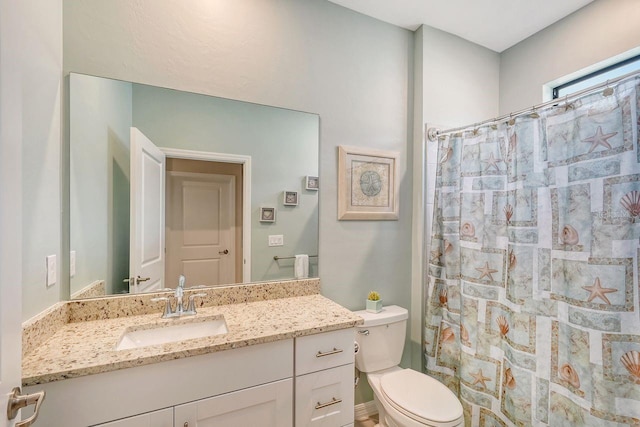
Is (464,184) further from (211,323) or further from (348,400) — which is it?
(211,323)

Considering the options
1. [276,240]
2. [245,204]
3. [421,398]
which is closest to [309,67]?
[245,204]

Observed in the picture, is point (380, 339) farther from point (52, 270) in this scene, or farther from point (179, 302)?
point (52, 270)

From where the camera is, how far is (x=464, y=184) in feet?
5.94

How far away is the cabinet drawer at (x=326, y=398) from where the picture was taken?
1.26 metres

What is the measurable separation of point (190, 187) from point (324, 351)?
1057mm

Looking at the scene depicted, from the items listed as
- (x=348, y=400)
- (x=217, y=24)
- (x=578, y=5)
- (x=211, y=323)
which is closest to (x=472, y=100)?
(x=578, y=5)

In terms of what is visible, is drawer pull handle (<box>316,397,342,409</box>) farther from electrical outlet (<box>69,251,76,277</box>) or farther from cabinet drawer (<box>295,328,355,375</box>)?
electrical outlet (<box>69,251,76,277</box>)

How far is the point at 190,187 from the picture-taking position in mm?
1520

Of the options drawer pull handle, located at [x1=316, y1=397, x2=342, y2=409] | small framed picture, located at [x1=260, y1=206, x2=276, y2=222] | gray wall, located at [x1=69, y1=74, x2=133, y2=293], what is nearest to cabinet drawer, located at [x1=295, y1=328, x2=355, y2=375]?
drawer pull handle, located at [x1=316, y1=397, x2=342, y2=409]

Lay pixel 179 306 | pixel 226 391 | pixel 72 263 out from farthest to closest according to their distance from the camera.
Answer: pixel 179 306 < pixel 72 263 < pixel 226 391

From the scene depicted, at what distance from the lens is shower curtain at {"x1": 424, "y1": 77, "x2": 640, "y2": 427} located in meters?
1.20

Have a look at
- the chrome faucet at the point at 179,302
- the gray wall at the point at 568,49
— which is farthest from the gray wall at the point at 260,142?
the gray wall at the point at 568,49

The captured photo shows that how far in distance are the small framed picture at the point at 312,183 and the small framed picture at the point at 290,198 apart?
9cm

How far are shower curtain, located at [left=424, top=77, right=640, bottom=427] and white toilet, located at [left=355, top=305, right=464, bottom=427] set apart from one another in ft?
1.01
